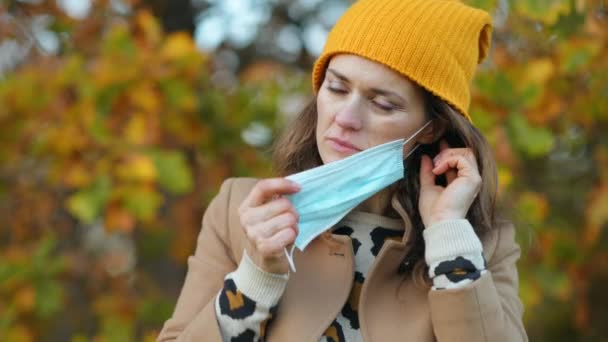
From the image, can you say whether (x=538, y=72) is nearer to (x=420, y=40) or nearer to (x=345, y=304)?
(x=420, y=40)

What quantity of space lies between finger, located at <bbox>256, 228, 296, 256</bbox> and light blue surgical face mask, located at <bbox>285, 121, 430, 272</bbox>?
12cm

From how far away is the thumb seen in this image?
7.93 ft

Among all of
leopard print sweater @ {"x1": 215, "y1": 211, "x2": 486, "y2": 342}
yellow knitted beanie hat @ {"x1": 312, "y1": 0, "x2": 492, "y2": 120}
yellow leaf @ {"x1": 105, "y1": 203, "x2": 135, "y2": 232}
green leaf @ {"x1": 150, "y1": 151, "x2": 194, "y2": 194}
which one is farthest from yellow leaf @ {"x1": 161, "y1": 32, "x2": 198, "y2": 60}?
leopard print sweater @ {"x1": 215, "y1": 211, "x2": 486, "y2": 342}

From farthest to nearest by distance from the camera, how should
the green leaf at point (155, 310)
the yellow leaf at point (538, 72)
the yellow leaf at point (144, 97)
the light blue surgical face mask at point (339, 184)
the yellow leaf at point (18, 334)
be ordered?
the green leaf at point (155, 310) < the yellow leaf at point (18, 334) < the yellow leaf at point (144, 97) < the yellow leaf at point (538, 72) < the light blue surgical face mask at point (339, 184)

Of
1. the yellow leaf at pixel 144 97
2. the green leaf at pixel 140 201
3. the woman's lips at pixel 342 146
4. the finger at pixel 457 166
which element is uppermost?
the woman's lips at pixel 342 146

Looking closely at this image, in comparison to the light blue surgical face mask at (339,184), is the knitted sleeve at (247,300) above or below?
below

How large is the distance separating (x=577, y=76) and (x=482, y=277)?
9.41 ft

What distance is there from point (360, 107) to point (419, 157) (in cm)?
37

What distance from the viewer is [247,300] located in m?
2.10

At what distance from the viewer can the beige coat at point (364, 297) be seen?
210cm

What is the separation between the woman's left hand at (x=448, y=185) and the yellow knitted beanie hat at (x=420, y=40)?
15 centimetres

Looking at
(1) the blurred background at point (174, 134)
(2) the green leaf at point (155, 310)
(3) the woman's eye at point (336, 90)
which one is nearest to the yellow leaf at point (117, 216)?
(1) the blurred background at point (174, 134)

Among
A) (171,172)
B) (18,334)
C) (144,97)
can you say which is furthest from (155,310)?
(144,97)

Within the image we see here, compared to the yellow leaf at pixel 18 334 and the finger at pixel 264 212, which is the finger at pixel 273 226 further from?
the yellow leaf at pixel 18 334
